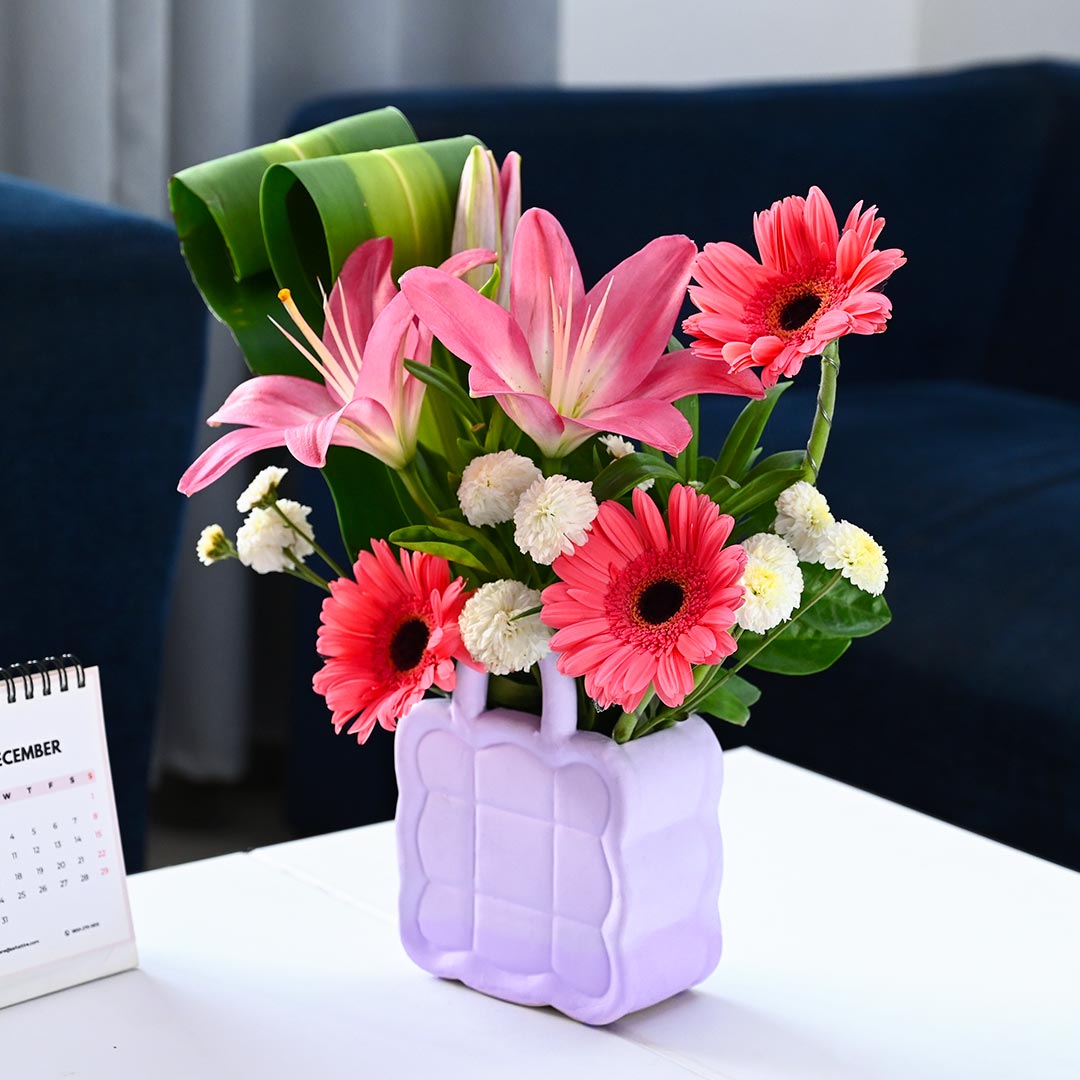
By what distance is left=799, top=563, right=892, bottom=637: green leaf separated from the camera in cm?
67

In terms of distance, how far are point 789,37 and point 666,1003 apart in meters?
2.13

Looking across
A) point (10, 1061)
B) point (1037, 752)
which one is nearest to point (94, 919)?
point (10, 1061)

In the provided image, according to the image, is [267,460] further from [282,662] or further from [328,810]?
[328,810]

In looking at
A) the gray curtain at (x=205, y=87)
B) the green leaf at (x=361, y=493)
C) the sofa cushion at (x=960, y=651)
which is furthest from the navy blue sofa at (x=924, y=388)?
the green leaf at (x=361, y=493)

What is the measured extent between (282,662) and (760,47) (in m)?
1.24

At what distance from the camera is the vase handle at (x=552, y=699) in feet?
2.18

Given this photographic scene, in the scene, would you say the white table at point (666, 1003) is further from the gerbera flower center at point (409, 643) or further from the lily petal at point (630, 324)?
the lily petal at point (630, 324)

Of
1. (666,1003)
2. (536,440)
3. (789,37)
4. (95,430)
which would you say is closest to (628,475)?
(536,440)

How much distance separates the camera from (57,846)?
28.2 inches

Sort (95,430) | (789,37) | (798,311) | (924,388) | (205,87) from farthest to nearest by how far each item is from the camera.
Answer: (789,37), (924,388), (205,87), (95,430), (798,311)

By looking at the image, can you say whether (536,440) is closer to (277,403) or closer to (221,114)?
(277,403)

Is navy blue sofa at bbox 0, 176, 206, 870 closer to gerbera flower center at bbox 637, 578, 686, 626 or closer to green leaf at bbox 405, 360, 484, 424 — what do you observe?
green leaf at bbox 405, 360, 484, 424

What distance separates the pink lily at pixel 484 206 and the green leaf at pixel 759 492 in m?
0.13

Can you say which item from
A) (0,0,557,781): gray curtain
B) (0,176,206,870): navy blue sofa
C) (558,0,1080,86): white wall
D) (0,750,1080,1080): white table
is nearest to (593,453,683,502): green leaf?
(0,750,1080,1080): white table
